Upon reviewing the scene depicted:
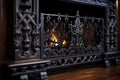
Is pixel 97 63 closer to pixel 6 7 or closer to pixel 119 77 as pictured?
pixel 119 77

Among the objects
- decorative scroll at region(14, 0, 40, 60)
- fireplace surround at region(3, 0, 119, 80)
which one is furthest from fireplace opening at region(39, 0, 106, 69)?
decorative scroll at region(14, 0, 40, 60)

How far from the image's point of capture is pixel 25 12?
1624 mm

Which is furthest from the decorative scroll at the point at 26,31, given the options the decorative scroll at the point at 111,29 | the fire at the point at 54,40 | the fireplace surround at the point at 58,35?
the decorative scroll at the point at 111,29

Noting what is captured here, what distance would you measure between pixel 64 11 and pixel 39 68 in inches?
31.7

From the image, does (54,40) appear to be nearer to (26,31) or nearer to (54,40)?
(54,40)

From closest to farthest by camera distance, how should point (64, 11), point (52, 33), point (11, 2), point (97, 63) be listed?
1. point (11, 2)
2. point (52, 33)
3. point (64, 11)
4. point (97, 63)

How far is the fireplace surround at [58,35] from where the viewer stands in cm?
159

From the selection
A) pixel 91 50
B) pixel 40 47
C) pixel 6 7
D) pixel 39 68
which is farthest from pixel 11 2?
pixel 91 50

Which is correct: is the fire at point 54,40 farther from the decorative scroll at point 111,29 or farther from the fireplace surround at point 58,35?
the decorative scroll at point 111,29

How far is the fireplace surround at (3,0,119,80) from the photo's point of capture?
1.59m

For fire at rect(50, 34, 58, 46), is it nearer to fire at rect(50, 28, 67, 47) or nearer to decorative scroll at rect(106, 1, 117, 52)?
fire at rect(50, 28, 67, 47)

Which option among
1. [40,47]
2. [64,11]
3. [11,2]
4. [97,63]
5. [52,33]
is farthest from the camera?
[97,63]

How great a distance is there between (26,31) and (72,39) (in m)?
0.63

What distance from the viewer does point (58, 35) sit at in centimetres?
211
